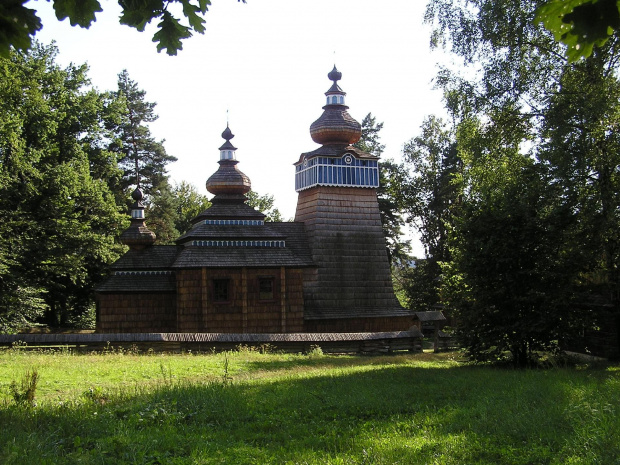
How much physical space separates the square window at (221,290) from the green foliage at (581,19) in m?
25.6

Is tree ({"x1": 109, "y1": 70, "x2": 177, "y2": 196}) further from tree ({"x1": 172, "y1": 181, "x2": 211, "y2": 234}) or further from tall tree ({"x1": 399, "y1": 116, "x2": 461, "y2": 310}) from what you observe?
tall tree ({"x1": 399, "y1": 116, "x2": 461, "y2": 310})

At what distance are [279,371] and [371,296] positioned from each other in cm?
1566

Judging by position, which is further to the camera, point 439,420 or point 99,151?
point 99,151

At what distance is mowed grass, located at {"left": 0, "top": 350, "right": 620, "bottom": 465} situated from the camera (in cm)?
750

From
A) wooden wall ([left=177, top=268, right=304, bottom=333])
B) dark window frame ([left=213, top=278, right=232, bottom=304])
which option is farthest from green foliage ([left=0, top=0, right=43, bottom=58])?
dark window frame ([left=213, top=278, right=232, bottom=304])

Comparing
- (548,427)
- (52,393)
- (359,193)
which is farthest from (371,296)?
(548,427)

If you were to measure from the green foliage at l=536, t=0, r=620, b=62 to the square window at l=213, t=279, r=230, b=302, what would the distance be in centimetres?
2557

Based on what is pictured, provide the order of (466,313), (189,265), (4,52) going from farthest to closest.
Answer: (189,265)
(466,313)
(4,52)

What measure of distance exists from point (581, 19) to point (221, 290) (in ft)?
84.7

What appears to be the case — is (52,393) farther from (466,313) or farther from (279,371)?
(466,313)

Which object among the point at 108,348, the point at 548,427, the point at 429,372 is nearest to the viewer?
the point at 548,427

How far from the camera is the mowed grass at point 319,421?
750cm

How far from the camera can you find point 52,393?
12242mm

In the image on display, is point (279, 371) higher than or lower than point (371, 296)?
lower
